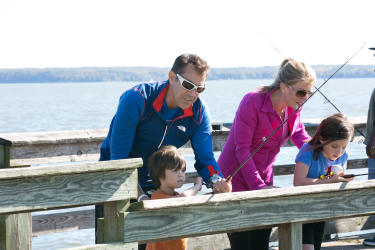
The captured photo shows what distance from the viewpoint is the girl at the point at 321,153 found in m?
3.73

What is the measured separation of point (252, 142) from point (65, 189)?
1467 mm

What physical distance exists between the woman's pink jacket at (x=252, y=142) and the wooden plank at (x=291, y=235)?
0.56 m

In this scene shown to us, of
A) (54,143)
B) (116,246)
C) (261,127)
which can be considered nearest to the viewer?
(116,246)

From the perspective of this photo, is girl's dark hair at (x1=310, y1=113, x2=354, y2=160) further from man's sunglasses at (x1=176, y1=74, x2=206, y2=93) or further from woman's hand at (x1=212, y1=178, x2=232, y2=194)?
man's sunglasses at (x1=176, y1=74, x2=206, y2=93)

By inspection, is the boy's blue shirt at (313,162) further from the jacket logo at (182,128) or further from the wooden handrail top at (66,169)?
the wooden handrail top at (66,169)

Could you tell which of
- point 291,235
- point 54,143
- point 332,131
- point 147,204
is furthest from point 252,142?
point 54,143

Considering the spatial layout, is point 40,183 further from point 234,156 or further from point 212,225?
point 234,156

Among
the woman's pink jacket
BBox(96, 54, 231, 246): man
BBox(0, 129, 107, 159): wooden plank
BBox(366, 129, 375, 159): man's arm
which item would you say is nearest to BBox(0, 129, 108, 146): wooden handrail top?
BBox(0, 129, 107, 159): wooden plank

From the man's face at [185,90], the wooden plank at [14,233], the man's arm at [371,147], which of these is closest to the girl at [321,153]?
the man's face at [185,90]

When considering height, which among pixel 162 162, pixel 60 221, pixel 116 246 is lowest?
pixel 60 221

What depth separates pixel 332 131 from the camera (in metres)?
3.78

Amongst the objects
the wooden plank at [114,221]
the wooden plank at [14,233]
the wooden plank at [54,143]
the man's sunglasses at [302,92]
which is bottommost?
the wooden plank at [14,233]

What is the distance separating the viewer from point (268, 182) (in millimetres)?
3936

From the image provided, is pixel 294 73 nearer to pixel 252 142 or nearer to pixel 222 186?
pixel 252 142
